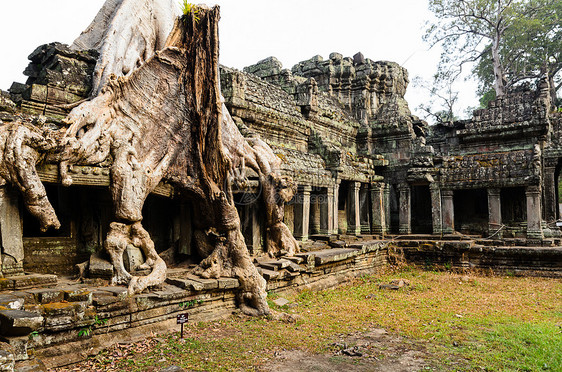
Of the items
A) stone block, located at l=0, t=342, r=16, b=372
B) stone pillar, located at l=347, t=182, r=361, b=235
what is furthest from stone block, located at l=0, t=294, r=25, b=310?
stone pillar, located at l=347, t=182, r=361, b=235

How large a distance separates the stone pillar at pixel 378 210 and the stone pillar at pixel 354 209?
1194 mm

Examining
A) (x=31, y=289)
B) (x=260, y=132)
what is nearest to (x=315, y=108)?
(x=260, y=132)

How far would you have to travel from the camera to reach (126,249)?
255 inches

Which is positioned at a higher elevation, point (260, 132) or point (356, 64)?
point (356, 64)

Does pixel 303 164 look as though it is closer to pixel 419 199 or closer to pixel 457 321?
pixel 457 321

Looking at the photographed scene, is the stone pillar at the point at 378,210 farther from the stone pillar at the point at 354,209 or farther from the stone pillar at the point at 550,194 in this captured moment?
the stone pillar at the point at 550,194

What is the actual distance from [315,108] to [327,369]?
10.8 m

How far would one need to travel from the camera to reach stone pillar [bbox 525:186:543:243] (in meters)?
12.3

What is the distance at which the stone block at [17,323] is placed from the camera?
418 centimetres

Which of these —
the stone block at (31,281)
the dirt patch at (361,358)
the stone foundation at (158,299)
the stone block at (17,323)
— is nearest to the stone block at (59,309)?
the stone foundation at (158,299)

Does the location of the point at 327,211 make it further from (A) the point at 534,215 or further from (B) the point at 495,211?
(A) the point at 534,215

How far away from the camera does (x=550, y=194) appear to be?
611 inches

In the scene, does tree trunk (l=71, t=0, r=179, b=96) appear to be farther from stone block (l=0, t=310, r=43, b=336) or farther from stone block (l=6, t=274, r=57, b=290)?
stone block (l=0, t=310, r=43, b=336)

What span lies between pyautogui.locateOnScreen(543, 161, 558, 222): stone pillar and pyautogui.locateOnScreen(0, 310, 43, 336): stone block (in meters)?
16.7
